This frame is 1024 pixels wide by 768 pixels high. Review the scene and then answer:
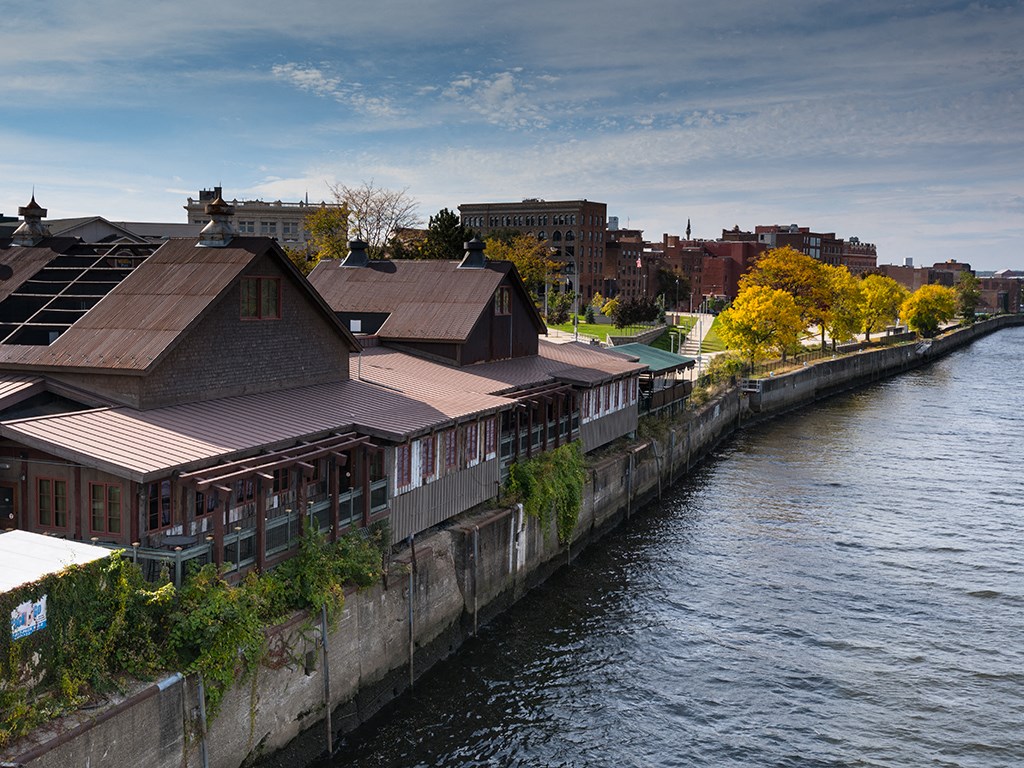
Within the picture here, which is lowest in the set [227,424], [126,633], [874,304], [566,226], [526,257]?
[126,633]

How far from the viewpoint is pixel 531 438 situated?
3597cm

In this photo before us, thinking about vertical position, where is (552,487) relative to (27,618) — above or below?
below

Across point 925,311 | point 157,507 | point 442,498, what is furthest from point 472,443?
point 925,311

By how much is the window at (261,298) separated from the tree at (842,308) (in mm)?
87494

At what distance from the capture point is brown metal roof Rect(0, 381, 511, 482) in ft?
67.0

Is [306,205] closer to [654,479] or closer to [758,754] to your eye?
[654,479]

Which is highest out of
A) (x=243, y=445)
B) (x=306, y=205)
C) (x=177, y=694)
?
(x=306, y=205)

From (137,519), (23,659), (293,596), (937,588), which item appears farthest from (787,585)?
(23,659)

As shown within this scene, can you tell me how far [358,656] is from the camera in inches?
923

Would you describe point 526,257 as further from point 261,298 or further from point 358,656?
point 358,656

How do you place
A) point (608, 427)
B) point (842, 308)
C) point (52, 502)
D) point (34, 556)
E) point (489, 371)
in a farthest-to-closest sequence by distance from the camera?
point (842, 308) → point (608, 427) → point (489, 371) → point (52, 502) → point (34, 556)

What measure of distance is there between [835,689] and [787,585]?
8.70m

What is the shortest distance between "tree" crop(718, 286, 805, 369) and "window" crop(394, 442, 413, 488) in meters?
63.2

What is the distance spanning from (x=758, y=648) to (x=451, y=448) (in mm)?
10882
